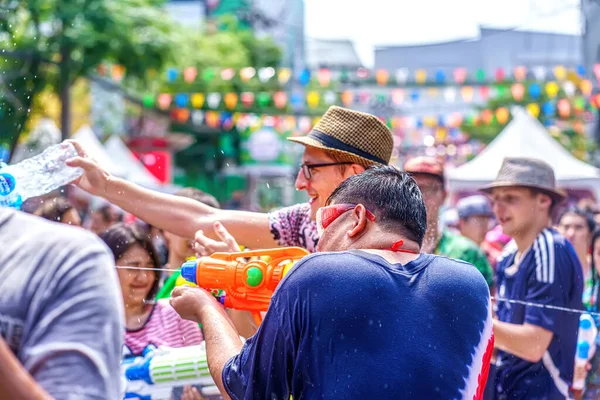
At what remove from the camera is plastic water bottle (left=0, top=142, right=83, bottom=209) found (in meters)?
2.85

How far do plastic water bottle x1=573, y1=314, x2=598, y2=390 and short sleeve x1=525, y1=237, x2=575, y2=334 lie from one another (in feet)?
2.20

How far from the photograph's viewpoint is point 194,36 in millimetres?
29266

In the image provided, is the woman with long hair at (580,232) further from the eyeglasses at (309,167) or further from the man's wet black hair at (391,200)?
the man's wet black hair at (391,200)

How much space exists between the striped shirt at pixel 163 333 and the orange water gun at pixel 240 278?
0.98m

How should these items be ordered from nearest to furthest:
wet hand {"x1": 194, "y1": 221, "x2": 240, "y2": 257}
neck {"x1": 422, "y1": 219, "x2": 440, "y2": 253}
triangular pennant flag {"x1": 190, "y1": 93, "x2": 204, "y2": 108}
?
wet hand {"x1": 194, "y1": 221, "x2": 240, "y2": 257} < neck {"x1": 422, "y1": 219, "x2": 440, "y2": 253} < triangular pennant flag {"x1": 190, "y1": 93, "x2": 204, "y2": 108}

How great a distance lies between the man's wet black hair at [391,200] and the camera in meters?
2.22

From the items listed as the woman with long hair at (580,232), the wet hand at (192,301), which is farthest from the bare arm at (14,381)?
the woman with long hair at (580,232)

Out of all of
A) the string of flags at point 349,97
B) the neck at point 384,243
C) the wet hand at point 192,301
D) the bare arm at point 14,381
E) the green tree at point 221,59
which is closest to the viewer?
the bare arm at point 14,381

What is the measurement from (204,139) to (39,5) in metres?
19.7

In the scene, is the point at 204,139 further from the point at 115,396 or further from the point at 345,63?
the point at 345,63

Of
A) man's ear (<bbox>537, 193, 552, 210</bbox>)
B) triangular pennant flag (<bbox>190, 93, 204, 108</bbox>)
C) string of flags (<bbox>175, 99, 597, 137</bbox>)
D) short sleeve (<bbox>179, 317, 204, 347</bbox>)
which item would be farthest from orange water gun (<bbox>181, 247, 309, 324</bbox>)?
triangular pennant flag (<bbox>190, 93, 204, 108</bbox>)

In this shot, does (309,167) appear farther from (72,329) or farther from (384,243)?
(72,329)

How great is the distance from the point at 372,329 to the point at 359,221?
307 millimetres

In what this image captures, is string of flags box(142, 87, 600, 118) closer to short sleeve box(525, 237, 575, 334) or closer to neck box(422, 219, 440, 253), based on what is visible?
neck box(422, 219, 440, 253)
